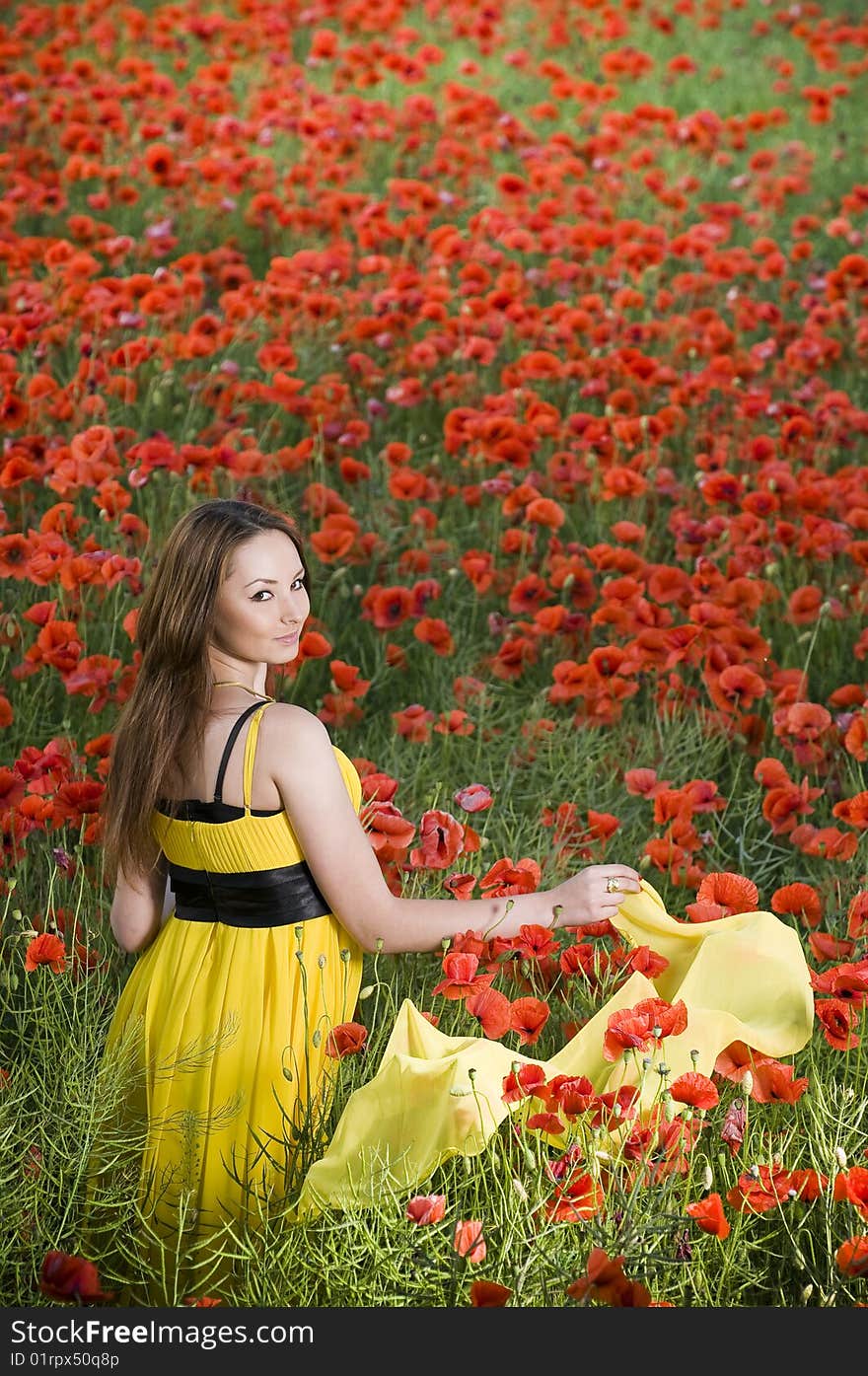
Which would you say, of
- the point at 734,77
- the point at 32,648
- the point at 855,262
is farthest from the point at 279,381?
the point at 734,77

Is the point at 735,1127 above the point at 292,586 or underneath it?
underneath

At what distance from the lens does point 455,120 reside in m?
5.96

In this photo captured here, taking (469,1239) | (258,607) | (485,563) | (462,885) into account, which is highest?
(258,607)

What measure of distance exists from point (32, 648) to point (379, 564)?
1.11 meters

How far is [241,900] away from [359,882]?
16 cm

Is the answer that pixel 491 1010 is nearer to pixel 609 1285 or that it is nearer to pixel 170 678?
pixel 609 1285

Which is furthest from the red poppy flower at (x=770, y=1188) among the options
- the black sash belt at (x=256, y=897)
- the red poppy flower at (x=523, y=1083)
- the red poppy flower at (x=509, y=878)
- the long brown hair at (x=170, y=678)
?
the long brown hair at (x=170, y=678)

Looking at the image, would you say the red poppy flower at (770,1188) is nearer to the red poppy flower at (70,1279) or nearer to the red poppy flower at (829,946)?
the red poppy flower at (829,946)

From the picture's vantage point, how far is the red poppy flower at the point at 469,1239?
157 cm

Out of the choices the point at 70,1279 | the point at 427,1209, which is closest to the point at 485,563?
the point at 427,1209

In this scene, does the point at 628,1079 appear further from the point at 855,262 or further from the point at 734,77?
the point at 734,77

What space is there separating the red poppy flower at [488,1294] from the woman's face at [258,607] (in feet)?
2.66

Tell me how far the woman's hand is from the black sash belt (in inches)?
12.4

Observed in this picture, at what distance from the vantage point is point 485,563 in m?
3.23
